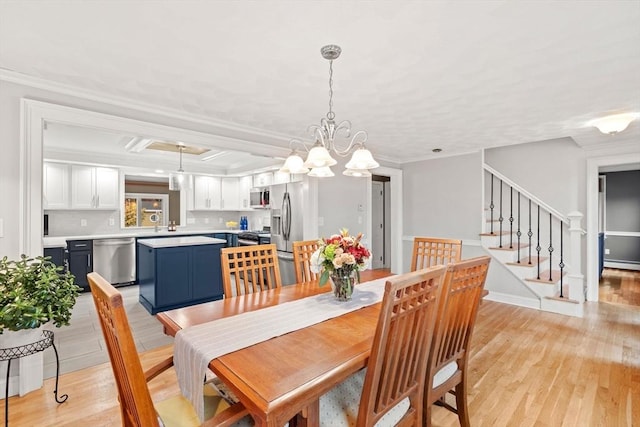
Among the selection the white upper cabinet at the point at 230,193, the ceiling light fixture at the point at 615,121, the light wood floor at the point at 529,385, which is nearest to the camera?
the light wood floor at the point at 529,385

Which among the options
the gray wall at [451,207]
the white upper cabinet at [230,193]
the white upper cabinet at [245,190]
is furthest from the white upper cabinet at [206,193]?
the gray wall at [451,207]

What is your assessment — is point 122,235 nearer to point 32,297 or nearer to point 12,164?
point 12,164

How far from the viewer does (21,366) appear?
224cm

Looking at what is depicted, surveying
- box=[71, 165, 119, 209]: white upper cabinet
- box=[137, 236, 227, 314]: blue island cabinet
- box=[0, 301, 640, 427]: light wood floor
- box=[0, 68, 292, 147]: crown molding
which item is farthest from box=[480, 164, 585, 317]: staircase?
box=[71, 165, 119, 209]: white upper cabinet

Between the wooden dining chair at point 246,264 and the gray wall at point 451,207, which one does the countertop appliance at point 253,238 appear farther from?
the wooden dining chair at point 246,264

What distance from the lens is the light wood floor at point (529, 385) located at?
2.01 m

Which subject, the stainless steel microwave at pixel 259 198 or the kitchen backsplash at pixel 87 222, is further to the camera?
the stainless steel microwave at pixel 259 198

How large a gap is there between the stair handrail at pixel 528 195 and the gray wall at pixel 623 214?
11.2ft

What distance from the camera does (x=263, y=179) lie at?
603 cm

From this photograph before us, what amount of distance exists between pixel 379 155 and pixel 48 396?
4.82 meters

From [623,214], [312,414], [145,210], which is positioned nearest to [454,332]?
[312,414]

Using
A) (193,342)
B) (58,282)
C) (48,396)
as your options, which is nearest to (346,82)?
(193,342)

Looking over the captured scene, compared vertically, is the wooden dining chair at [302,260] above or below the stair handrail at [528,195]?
below

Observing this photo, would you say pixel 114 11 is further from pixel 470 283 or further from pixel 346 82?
pixel 470 283
